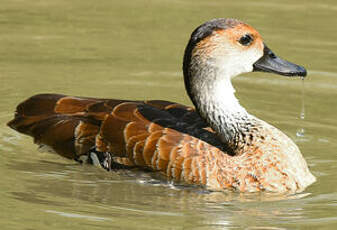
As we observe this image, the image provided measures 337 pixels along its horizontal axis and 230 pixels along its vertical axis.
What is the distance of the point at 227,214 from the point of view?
24.5ft

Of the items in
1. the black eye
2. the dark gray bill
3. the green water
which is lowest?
the green water

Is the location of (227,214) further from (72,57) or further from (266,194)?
(72,57)

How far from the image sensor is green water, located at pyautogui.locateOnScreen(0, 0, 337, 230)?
7363 mm

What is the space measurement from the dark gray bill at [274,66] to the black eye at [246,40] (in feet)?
0.73

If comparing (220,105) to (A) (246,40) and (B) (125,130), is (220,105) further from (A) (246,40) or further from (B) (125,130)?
(B) (125,130)

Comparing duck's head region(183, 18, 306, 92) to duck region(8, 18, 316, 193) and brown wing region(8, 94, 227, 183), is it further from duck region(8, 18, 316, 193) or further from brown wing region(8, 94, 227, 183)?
brown wing region(8, 94, 227, 183)

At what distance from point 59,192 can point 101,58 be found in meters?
4.48

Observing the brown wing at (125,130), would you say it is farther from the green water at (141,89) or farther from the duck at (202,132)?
the green water at (141,89)

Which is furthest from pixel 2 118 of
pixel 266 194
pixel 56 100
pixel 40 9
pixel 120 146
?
pixel 40 9

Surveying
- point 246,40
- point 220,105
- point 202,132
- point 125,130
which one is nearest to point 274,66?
point 246,40

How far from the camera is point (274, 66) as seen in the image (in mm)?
8578

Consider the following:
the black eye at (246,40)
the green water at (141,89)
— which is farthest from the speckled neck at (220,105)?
the green water at (141,89)

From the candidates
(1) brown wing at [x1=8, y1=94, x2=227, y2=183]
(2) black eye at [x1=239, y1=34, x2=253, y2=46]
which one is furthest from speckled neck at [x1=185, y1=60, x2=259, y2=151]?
A: (2) black eye at [x1=239, y1=34, x2=253, y2=46]

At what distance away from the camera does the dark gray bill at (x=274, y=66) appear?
856cm
